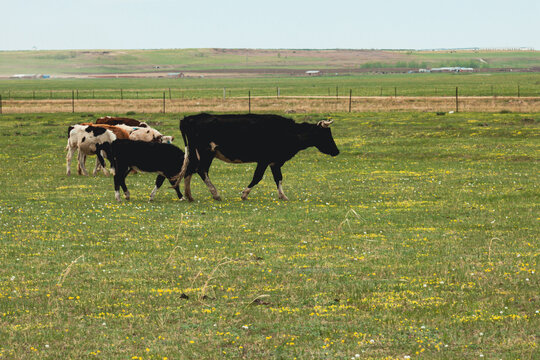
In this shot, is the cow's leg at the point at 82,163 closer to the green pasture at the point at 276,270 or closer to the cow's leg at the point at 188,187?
the green pasture at the point at 276,270

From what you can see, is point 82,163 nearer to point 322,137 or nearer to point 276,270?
point 322,137

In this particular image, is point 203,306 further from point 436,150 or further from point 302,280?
point 436,150

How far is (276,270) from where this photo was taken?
1345cm

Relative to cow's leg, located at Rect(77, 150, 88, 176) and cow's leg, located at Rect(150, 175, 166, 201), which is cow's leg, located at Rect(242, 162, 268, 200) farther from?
cow's leg, located at Rect(77, 150, 88, 176)

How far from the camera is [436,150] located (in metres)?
38.2

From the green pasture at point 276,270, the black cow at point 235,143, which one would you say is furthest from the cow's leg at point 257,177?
the green pasture at point 276,270

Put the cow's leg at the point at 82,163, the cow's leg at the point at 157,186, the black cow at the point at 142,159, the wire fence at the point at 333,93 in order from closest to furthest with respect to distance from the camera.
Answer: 1. the cow's leg at the point at 157,186
2. the black cow at the point at 142,159
3. the cow's leg at the point at 82,163
4. the wire fence at the point at 333,93

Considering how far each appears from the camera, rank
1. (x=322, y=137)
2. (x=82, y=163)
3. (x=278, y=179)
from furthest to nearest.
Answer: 1. (x=82, y=163)
2. (x=322, y=137)
3. (x=278, y=179)

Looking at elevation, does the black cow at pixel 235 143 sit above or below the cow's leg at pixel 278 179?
above

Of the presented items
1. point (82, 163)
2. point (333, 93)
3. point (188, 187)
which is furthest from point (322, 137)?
point (333, 93)

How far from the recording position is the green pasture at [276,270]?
9711mm

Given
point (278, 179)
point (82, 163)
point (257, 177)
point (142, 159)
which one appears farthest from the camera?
point (82, 163)

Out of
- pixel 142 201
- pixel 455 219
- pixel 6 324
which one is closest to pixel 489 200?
pixel 455 219

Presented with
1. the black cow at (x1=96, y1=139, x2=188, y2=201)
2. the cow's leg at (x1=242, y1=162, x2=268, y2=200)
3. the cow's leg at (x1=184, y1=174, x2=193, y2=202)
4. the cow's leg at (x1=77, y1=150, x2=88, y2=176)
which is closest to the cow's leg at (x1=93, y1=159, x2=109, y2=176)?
the cow's leg at (x1=77, y1=150, x2=88, y2=176)
